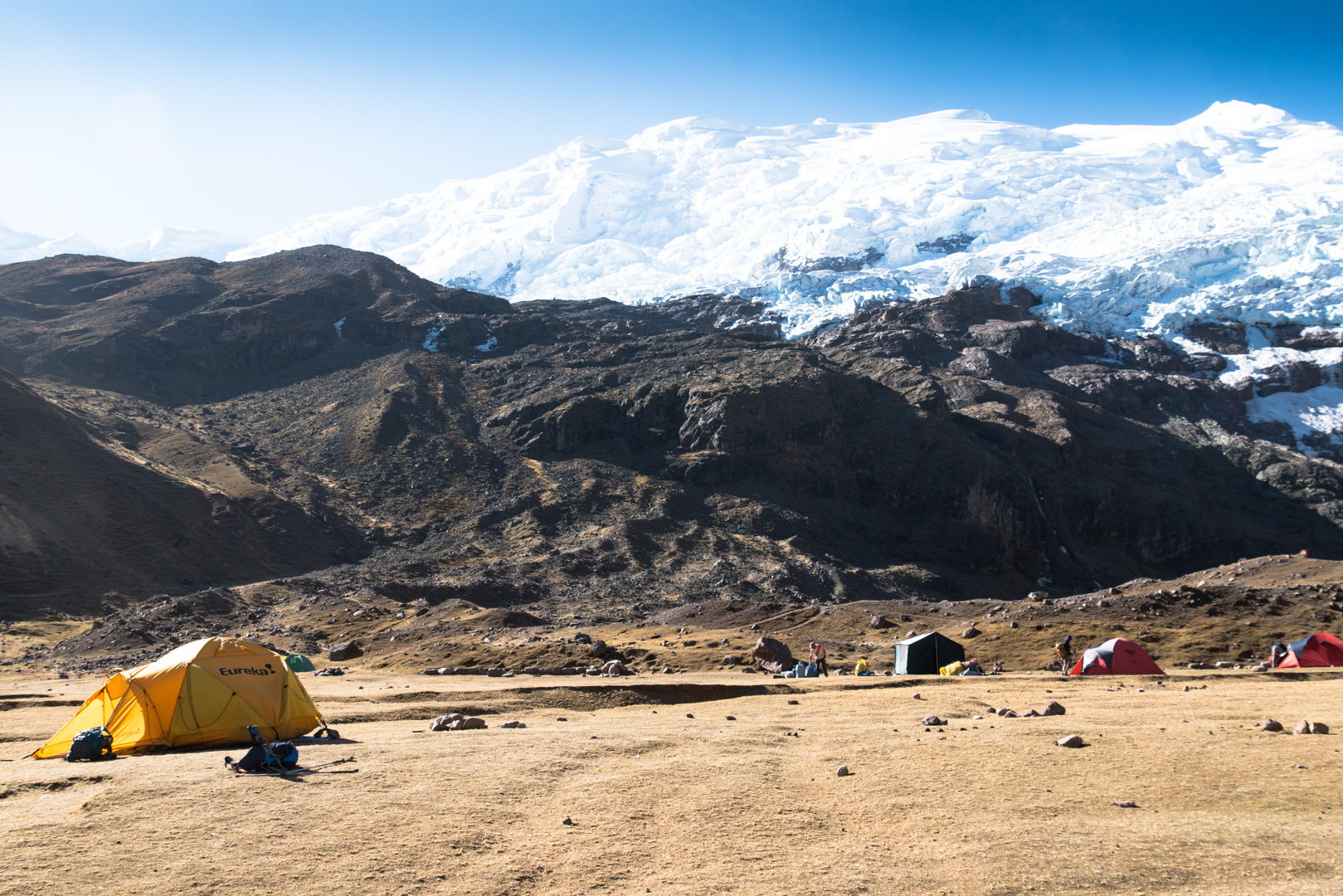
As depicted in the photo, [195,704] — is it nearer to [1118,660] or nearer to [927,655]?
[927,655]

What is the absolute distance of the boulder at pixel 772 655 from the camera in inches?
1201

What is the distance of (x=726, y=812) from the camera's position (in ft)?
34.4

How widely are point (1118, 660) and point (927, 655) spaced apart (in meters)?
5.98

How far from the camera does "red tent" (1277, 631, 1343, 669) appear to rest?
24.0 meters

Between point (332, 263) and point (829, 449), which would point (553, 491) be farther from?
point (332, 263)

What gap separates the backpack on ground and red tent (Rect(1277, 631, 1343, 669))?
93.2 feet

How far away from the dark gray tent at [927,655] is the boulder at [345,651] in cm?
2302

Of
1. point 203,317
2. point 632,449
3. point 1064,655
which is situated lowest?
point 1064,655

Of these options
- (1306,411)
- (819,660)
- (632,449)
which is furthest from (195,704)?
(1306,411)

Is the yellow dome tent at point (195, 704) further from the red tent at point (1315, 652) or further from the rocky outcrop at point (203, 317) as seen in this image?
the rocky outcrop at point (203, 317)

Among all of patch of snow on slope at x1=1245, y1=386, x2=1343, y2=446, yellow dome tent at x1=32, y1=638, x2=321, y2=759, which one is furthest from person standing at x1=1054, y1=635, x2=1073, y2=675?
patch of snow on slope at x1=1245, y1=386, x2=1343, y2=446

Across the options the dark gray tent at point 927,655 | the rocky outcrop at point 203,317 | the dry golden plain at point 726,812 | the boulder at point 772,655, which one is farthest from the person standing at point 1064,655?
the rocky outcrop at point 203,317

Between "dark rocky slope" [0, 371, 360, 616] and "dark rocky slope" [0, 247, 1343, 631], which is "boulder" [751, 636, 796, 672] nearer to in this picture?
"dark rocky slope" [0, 247, 1343, 631]

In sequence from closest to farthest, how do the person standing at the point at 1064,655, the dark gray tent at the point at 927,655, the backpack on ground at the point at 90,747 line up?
the backpack on ground at the point at 90,747 → the person standing at the point at 1064,655 → the dark gray tent at the point at 927,655
